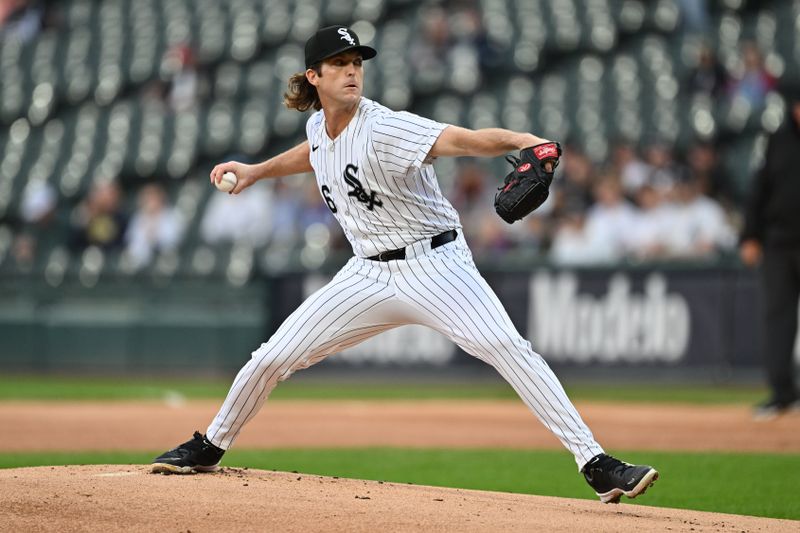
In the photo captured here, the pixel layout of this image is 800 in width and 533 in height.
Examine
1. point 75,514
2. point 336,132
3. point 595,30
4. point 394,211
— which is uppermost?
point 595,30

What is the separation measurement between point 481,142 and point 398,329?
8.28 metres

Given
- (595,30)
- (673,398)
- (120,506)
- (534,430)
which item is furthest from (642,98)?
(120,506)

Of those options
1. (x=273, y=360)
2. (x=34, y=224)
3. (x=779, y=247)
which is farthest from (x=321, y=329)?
(x=34, y=224)

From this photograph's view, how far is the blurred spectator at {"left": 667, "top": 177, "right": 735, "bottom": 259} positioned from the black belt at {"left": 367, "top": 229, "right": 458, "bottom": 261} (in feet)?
24.2

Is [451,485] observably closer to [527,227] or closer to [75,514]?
[75,514]

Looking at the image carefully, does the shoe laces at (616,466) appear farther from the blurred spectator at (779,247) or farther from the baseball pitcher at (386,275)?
the blurred spectator at (779,247)

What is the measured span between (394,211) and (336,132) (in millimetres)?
428

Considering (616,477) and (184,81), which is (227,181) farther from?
(184,81)

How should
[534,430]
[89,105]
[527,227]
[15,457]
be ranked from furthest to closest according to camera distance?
[89,105] → [527,227] → [534,430] → [15,457]

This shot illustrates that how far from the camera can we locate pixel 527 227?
13367mm

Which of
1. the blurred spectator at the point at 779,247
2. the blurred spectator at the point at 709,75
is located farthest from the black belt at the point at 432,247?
the blurred spectator at the point at 709,75

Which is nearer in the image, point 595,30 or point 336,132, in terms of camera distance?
point 336,132

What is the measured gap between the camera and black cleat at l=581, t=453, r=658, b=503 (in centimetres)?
465

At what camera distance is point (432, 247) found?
5.02 meters
